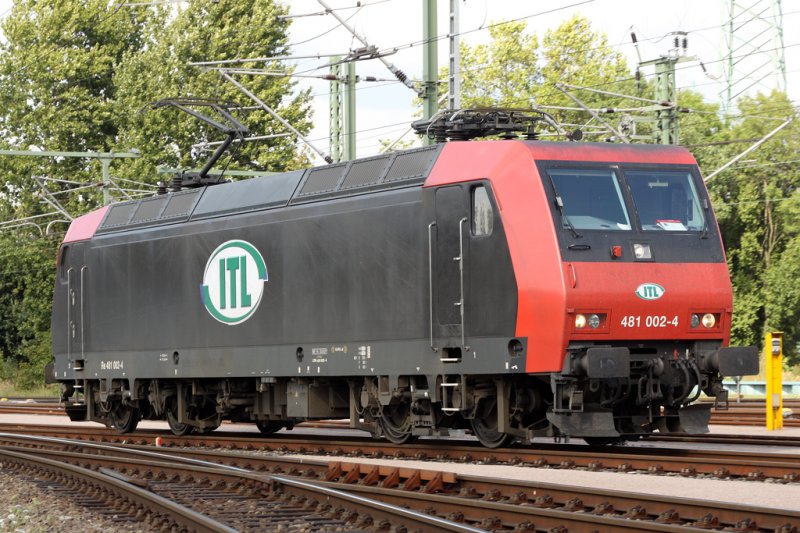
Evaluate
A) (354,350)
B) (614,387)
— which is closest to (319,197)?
(354,350)

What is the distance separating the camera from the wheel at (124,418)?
21250mm

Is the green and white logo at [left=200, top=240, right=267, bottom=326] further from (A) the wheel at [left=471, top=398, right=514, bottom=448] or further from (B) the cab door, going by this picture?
(A) the wheel at [left=471, top=398, right=514, bottom=448]

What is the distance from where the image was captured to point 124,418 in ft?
70.7

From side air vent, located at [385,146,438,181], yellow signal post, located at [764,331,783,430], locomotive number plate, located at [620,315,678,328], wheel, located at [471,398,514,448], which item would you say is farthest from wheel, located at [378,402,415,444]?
yellow signal post, located at [764,331,783,430]

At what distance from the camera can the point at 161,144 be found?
162 feet

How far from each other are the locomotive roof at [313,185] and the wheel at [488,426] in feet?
8.59

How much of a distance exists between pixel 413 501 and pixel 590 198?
4692mm

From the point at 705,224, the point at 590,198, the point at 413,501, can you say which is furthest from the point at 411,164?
the point at 413,501

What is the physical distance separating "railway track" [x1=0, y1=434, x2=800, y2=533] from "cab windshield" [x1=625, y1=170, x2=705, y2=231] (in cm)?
423

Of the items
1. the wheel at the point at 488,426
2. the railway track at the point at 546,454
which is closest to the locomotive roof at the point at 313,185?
the wheel at the point at 488,426

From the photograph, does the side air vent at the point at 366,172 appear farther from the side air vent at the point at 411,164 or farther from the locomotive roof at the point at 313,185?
the side air vent at the point at 411,164

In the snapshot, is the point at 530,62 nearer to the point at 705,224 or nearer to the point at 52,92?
the point at 52,92

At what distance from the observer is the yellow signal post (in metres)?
18.2

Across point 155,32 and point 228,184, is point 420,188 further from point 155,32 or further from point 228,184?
point 155,32
